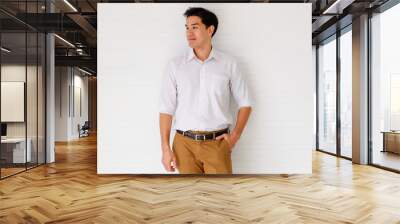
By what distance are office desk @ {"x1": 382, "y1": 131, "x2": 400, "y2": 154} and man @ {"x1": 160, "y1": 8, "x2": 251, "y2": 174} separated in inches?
177

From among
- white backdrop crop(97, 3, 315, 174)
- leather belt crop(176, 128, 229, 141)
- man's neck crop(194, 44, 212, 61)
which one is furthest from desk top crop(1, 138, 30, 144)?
man's neck crop(194, 44, 212, 61)

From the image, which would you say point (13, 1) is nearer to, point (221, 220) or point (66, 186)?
point (66, 186)

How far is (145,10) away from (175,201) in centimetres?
230

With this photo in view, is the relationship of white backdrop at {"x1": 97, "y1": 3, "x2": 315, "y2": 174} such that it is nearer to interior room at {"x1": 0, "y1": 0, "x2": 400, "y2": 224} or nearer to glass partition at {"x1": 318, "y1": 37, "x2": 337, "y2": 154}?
interior room at {"x1": 0, "y1": 0, "x2": 400, "y2": 224}

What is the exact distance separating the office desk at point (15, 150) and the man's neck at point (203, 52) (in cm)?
409

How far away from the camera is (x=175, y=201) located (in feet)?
15.3

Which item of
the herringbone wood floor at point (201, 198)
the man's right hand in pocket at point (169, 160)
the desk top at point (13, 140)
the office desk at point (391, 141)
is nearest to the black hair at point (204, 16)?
the man's right hand in pocket at point (169, 160)

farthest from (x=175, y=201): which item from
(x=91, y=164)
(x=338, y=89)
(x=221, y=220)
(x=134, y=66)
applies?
(x=338, y=89)

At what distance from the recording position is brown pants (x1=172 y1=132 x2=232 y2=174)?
3592 millimetres

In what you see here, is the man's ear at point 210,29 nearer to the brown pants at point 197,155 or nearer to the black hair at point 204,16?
the black hair at point 204,16

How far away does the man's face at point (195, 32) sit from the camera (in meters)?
3.80

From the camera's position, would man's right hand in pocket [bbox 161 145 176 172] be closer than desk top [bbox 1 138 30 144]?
Yes

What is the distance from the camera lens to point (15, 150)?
6.86 meters

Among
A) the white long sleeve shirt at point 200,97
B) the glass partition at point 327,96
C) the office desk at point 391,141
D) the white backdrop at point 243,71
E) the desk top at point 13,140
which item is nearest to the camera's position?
the white long sleeve shirt at point 200,97
